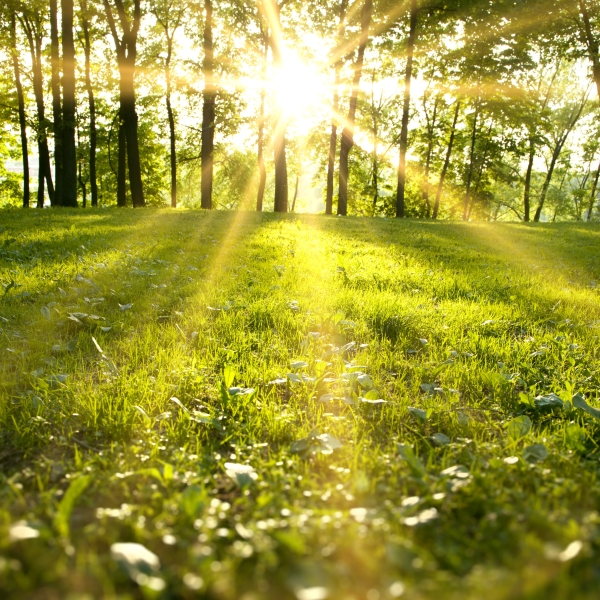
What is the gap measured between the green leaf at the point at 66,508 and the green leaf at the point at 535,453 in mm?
1741

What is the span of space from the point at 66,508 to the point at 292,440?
3.37ft

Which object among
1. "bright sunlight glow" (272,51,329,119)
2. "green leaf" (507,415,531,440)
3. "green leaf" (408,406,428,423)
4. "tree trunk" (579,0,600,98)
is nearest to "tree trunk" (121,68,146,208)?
"bright sunlight glow" (272,51,329,119)

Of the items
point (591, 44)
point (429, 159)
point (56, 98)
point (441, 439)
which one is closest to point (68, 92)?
point (56, 98)

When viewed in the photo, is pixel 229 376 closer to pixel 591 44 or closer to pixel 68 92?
pixel 68 92

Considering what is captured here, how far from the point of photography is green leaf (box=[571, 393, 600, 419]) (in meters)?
2.16

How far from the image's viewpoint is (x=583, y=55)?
21.5m

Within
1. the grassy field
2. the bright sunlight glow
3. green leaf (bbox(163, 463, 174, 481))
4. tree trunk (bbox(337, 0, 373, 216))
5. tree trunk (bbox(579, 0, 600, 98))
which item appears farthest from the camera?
the bright sunlight glow

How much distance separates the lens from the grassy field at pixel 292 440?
1125 mm

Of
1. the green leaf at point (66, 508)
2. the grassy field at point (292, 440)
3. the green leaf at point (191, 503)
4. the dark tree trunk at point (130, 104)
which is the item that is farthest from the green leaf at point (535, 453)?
the dark tree trunk at point (130, 104)

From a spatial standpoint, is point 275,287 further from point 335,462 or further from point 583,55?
point 583,55

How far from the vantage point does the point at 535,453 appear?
1821 mm

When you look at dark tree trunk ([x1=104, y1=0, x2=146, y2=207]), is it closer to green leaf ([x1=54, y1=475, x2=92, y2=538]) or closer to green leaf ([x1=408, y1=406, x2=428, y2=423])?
green leaf ([x1=408, y1=406, x2=428, y2=423])

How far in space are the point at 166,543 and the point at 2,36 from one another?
27058 mm

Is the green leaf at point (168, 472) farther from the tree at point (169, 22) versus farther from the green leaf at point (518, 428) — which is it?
the tree at point (169, 22)
